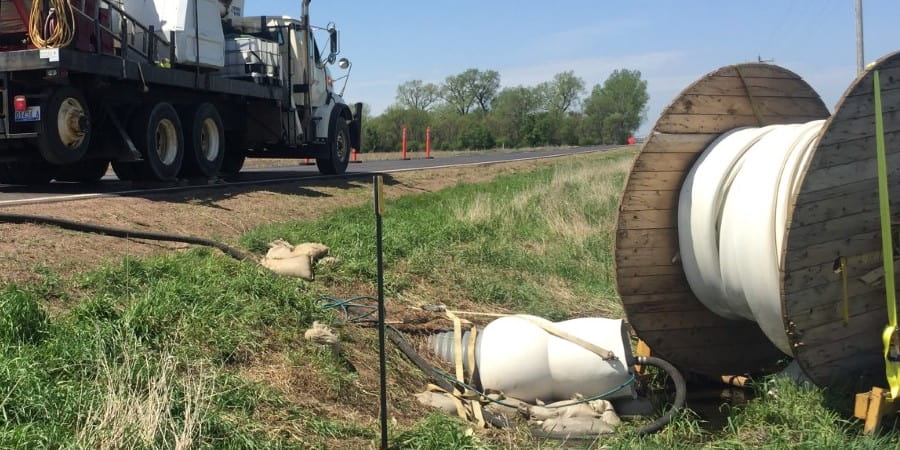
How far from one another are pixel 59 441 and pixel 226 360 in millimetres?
1436

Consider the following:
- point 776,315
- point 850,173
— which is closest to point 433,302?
point 776,315

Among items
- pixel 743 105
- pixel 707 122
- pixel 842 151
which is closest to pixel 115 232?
pixel 707 122

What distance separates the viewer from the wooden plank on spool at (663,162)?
6.33 meters

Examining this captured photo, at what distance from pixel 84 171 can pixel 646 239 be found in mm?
9237

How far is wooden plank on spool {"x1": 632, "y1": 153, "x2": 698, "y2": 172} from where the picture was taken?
6.33m

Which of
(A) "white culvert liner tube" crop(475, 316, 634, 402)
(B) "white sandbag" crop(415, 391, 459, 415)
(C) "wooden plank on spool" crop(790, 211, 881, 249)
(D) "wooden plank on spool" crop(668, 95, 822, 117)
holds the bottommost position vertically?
(B) "white sandbag" crop(415, 391, 459, 415)

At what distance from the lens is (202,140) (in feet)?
43.7

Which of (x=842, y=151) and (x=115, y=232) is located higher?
(x=842, y=151)

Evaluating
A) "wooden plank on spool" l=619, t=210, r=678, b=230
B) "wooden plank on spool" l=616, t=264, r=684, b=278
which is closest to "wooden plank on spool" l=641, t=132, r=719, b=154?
"wooden plank on spool" l=619, t=210, r=678, b=230

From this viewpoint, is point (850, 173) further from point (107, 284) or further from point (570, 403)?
point (107, 284)

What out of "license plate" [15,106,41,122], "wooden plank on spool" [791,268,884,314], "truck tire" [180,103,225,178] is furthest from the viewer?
"truck tire" [180,103,225,178]

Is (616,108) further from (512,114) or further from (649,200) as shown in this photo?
(649,200)

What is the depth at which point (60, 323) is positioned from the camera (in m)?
4.88

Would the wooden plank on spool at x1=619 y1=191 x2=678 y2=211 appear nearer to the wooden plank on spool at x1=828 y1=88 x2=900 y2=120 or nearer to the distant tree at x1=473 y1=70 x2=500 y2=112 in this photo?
the wooden plank on spool at x1=828 y1=88 x2=900 y2=120
